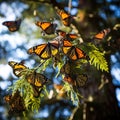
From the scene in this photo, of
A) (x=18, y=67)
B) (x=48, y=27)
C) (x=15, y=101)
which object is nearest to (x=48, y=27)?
(x=48, y=27)

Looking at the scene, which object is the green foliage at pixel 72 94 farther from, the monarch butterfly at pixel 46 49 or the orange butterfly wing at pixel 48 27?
the orange butterfly wing at pixel 48 27

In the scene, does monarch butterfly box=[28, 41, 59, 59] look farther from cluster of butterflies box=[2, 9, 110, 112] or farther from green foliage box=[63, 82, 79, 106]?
green foliage box=[63, 82, 79, 106]

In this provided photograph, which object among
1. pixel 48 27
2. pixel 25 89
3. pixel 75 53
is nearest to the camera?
pixel 75 53

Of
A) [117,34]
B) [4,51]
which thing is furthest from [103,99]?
[4,51]

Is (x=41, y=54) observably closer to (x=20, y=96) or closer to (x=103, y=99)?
(x=20, y=96)

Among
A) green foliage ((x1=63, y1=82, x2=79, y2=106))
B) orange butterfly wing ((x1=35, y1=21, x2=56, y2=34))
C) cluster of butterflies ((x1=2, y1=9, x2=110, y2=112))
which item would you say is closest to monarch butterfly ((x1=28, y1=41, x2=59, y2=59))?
cluster of butterflies ((x1=2, y1=9, x2=110, y2=112))

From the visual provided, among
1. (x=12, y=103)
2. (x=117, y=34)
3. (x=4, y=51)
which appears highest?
(x=4, y=51)

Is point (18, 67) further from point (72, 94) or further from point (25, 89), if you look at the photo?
point (72, 94)
